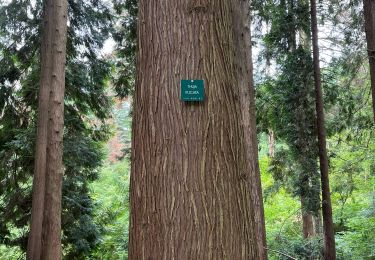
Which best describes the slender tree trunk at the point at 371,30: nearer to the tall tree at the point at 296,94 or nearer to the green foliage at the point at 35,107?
the tall tree at the point at 296,94

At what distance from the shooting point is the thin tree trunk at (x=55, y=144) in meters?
6.25

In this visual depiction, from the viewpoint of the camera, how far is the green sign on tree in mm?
1984

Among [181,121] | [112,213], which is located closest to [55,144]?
[181,121]

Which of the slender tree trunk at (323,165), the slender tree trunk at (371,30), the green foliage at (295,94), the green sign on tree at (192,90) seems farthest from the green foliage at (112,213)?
the green sign on tree at (192,90)

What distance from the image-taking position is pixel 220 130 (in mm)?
1993

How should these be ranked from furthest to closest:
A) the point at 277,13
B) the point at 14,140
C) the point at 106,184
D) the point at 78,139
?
the point at 106,184
the point at 277,13
the point at 78,139
the point at 14,140

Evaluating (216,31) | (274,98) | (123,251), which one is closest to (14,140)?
(123,251)

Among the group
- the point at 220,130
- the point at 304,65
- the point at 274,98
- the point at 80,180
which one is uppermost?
the point at 304,65

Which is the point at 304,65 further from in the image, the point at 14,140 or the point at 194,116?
the point at 194,116

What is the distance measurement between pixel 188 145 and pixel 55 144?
491 cm

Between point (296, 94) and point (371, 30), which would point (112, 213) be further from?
point (371, 30)

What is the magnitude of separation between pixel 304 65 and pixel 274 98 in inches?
40.0

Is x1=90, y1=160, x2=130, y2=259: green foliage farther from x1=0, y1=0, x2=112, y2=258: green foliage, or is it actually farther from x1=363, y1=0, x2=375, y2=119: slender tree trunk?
x1=363, y1=0, x2=375, y2=119: slender tree trunk

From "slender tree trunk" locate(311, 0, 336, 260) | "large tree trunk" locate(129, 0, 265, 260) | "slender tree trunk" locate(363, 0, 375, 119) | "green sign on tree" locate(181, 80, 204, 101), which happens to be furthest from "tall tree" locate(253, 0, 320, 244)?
"green sign on tree" locate(181, 80, 204, 101)
